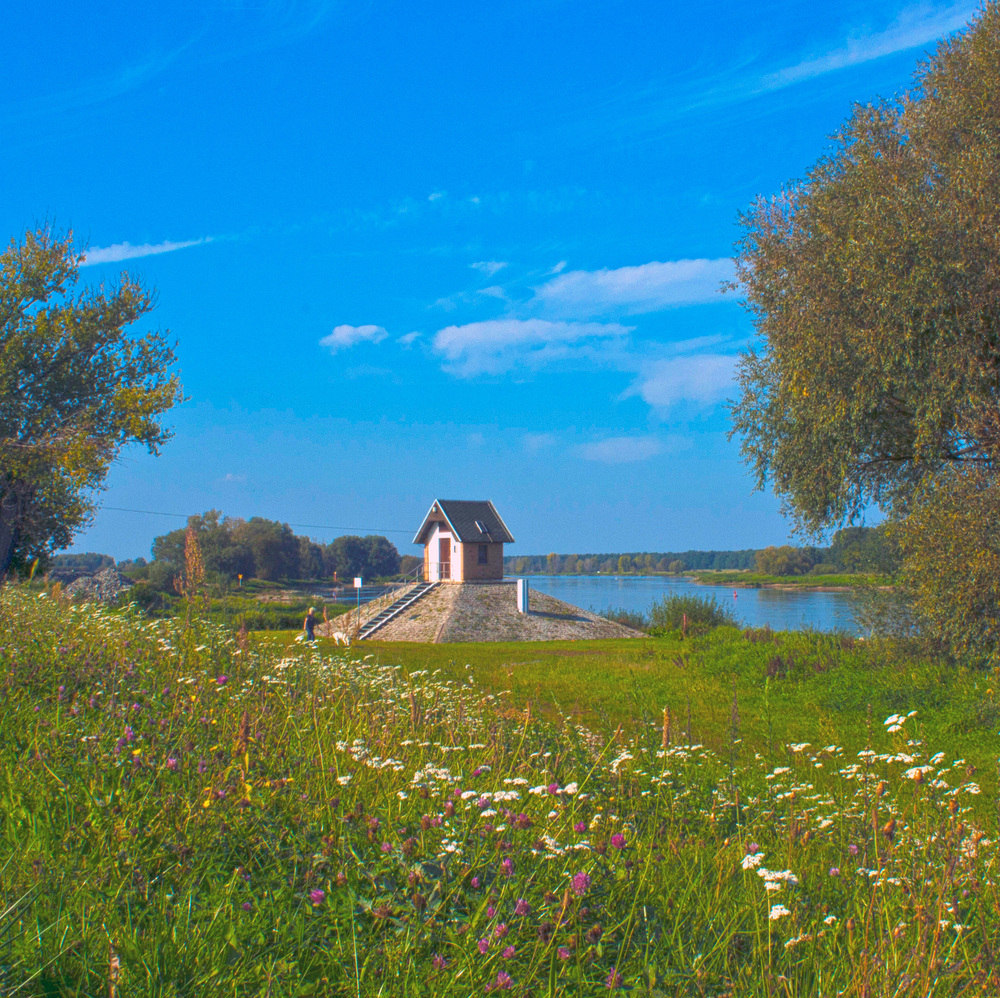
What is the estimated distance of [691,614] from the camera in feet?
94.8

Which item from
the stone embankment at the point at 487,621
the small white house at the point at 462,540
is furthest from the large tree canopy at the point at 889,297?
the small white house at the point at 462,540

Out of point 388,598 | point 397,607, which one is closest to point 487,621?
point 397,607

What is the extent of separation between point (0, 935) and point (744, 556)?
4736 inches

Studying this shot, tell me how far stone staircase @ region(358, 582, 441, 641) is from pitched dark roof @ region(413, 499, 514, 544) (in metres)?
3.11

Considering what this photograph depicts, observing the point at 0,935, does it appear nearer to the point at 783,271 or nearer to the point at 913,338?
the point at 913,338

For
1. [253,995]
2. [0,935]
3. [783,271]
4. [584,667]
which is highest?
[783,271]

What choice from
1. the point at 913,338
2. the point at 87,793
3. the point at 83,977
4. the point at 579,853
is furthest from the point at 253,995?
→ the point at 913,338

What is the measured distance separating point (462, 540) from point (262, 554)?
40.9 meters

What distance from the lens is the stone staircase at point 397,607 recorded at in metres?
34.0

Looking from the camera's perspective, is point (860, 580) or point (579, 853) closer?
point (579, 853)

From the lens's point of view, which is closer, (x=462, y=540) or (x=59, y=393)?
(x=59, y=393)

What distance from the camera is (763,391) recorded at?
16.7 m

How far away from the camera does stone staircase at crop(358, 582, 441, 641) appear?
111 ft

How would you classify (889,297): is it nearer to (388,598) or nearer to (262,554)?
(388,598)
